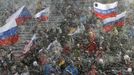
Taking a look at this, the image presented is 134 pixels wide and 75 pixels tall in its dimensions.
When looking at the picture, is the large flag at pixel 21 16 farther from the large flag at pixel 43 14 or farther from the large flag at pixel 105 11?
the large flag at pixel 105 11

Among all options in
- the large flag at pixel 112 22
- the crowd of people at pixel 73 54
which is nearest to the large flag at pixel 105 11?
the large flag at pixel 112 22

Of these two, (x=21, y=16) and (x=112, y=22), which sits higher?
(x=21, y=16)

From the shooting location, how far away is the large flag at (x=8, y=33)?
28081 millimetres

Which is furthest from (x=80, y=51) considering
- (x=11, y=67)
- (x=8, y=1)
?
(x=8, y=1)

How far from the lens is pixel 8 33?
28156 mm

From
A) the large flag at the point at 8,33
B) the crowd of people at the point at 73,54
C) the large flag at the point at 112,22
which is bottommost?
the crowd of people at the point at 73,54

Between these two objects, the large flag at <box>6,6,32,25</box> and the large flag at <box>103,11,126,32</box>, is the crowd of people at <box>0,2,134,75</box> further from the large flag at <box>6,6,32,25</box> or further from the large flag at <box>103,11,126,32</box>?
the large flag at <box>6,6,32,25</box>

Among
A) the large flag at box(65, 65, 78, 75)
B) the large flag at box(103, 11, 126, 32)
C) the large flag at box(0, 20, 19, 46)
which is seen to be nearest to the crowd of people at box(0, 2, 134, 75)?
the large flag at box(65, 65, 78, 75)

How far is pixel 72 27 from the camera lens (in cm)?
3478

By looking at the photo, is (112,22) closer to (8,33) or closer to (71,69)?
(71,69)

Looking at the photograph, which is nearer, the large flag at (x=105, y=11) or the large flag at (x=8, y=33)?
the large flag at (x=8, y=33)

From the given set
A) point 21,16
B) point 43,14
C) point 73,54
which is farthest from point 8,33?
point 43,14

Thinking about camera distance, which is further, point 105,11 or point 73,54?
point 105,11

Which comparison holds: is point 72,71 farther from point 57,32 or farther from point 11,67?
point 57,32
